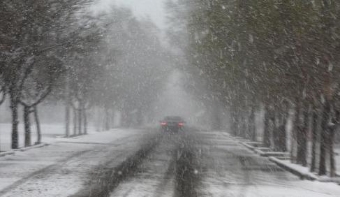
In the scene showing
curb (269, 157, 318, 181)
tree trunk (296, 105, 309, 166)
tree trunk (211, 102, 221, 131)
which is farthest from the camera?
tree trunk (211, 102, 221, 131)

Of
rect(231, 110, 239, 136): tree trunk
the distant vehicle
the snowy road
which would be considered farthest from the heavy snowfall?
the distant vehicle

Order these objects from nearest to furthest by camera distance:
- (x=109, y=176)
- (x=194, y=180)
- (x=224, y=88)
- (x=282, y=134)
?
(x=194, y=180), (x=109, y=176), (x=282, y=134), (x=224, y=88)

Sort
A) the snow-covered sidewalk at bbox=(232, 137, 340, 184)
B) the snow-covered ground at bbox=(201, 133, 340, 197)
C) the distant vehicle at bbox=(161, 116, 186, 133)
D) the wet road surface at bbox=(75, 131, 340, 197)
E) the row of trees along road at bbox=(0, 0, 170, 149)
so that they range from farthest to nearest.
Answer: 1. the distant vehicle at bbox=(161, 116, 186, 133)
2. the row of trees along road at bbox=(0, 0, 170, 149)
3. the snow-covered sidewalk at bbox=(232, 137, 340, 184)
4. the snow-covered ground at bbox=(201, 133, 340, 197)
5. the wet road surface at bbox=(75, 131, 340, 197)

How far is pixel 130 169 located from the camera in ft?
58.4

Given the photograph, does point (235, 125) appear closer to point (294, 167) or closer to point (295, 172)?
point (294, 167)

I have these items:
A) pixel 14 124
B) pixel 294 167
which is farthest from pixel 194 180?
pixel 14 124

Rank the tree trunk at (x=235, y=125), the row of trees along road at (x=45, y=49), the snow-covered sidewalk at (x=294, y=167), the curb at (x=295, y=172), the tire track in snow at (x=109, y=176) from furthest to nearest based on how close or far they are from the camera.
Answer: the tree trunk at (x=235, y=125) → the row of trees along road at (x=45, y=49) → the curb at (x=295, y=172) → the snow-covered sidewalk at (x=294, y=167) → the tire track in snow at (x=109, y=176)

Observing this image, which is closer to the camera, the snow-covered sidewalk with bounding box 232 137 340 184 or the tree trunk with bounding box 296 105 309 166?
the snow-covered sidewalk with bounding box 232 137 340 184

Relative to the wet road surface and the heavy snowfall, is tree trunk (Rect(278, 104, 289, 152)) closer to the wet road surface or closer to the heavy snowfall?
the heavy snowfall

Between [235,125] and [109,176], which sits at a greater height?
[235,125]

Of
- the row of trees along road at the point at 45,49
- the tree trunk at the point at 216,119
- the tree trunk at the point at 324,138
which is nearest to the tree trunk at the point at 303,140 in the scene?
the tree trunk at the point at 324,138

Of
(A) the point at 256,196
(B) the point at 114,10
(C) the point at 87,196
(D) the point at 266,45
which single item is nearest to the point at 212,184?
(A) the point at 256,196

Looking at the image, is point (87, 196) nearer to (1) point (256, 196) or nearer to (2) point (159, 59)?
(1) point (256, 196)

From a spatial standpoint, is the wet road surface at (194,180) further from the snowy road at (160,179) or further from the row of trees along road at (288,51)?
the row of trees along road at (288,51)
